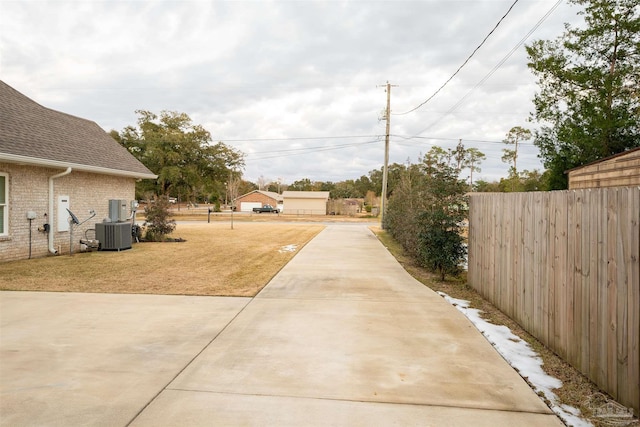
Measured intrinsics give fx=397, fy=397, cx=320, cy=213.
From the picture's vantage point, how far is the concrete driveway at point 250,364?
3068 mm

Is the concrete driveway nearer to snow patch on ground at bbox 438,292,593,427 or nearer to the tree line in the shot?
snow patch on ground at bbox 438,292,593,427

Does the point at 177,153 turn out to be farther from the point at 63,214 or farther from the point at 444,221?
the point at 444,221

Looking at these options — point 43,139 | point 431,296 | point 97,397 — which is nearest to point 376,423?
point 97,397

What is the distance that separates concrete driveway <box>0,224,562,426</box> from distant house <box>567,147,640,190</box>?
17.8ft

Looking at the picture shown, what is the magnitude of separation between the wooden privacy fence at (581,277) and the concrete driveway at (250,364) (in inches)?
27.1

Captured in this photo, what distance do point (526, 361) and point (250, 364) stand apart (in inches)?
115

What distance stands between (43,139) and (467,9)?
43.1 feet

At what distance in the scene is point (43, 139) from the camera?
12664mm

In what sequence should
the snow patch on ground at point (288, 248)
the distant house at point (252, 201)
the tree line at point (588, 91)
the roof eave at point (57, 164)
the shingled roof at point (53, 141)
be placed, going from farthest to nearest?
1. the distant house at point (252, 201)
2. the tree line at point (588, 91)
3. the snow patch on ground at point (288, 248)
4. the shingled roof at point (53, 141)
5. the roof eave at point (57, 164)

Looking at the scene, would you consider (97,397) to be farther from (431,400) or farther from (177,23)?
(177,23)

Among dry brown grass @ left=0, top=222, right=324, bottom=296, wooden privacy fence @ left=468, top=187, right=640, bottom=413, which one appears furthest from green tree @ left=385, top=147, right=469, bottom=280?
dry brown grass @ left=0, top=222, right=324, bottom=296

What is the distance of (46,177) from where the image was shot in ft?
39.3

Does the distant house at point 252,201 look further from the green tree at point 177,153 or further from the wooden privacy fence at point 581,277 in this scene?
the wooden privacy fence at point 581,277

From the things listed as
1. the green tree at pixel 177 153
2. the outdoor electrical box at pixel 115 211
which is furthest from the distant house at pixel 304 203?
the outdoor electrical box at pixel 115 211
